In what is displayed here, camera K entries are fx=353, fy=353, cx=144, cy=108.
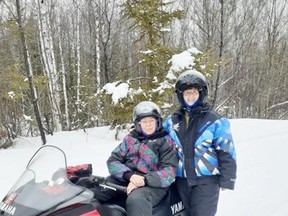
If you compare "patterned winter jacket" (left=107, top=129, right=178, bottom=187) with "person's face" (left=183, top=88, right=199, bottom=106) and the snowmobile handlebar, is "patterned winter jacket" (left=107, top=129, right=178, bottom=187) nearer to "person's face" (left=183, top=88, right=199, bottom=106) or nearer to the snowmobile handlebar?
the snowmobile handlebar

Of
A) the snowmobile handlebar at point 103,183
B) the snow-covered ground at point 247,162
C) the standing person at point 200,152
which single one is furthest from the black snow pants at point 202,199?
the snow-covered ground at point 247,162

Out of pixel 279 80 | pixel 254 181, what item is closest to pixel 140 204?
pixel 254 181

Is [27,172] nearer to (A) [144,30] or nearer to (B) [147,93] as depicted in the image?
(B) [147,93]

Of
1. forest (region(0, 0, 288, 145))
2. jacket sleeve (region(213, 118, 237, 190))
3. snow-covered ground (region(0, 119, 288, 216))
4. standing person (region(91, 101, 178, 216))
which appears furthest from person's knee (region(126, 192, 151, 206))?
forest (region(0, 0, 288, 145))

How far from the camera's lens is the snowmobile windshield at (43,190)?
A: 2.22 meters

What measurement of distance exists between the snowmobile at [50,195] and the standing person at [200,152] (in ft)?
1.65

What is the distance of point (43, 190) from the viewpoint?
2.33m

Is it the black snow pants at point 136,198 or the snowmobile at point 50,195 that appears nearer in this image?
the snowmobile at point 50,195

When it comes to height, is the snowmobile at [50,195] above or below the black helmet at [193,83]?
below

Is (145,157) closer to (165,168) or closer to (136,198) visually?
(165,168)

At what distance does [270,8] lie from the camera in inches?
879

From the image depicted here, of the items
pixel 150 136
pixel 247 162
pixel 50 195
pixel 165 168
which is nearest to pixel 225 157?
pixel 165 168

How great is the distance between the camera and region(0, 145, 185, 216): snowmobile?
2230 mm

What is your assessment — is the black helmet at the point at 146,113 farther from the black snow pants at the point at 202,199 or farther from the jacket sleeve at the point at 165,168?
the black snow pants at the point at 202,199
